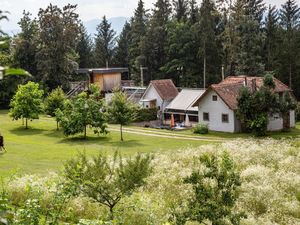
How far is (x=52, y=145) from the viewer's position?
40.9 m

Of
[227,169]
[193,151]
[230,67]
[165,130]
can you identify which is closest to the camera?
[227,169]

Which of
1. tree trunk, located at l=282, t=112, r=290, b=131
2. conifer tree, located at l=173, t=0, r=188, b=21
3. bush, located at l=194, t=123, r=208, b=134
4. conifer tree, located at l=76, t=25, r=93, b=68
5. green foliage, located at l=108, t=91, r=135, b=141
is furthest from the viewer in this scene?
conifer tree, located at l=76, t=25, r=93, b=68

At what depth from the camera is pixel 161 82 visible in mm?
65188

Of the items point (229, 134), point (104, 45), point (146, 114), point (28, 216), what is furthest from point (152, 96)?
point (28, 216)

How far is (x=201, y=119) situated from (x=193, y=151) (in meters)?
20.7

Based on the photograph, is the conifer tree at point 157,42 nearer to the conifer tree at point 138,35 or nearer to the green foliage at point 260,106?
the conifer tree at point 138,35

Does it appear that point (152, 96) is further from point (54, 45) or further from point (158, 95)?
point (54, 45)

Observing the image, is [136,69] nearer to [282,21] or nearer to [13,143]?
[282,21]

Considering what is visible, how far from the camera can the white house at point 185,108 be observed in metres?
56.7

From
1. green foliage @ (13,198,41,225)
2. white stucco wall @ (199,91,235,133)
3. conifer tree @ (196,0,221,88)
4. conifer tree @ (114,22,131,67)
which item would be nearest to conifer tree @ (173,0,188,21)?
conifer tree @ (196,0,221,88)

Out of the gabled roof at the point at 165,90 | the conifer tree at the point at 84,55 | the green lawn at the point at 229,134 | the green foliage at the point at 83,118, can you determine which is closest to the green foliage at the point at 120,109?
the green foliage at the point at 83,118

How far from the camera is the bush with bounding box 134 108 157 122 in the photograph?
59578 mm

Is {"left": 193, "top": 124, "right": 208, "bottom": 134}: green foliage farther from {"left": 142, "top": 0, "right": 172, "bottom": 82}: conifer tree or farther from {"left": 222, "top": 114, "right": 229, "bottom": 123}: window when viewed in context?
{"left": 142, "top": 0, "right": 172, "bottom": 82}: conifer tree

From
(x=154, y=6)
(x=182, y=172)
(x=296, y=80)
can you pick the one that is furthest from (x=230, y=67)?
(x=182, y=172)
